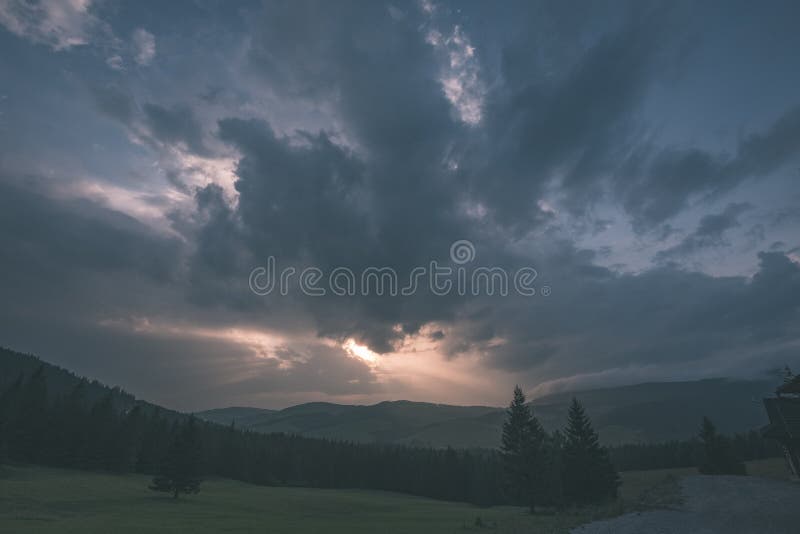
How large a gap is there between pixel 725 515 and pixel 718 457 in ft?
155

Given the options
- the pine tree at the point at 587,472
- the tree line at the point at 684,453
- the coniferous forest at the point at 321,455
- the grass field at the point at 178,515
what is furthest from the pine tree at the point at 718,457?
the tree line at the point at 684,453

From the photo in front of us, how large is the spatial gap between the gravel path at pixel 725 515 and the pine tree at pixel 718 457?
34.5m

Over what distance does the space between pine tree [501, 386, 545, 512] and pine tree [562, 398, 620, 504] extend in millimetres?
6044

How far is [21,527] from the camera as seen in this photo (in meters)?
31.8

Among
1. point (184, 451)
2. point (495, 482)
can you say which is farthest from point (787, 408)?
point (495, 482)

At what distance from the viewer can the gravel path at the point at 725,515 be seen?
2177cm

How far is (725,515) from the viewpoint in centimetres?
2450

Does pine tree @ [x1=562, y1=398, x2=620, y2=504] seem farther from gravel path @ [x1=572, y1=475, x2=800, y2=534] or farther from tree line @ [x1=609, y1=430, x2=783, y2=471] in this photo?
tree line @ [x1=609, y1=430, x2=783, y2=471]

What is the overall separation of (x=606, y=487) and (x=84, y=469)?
312 feet

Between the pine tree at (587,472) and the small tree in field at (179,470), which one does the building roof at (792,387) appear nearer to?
the pine tree at (587,472)

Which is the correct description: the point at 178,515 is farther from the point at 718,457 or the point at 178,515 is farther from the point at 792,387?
the point at 718,457

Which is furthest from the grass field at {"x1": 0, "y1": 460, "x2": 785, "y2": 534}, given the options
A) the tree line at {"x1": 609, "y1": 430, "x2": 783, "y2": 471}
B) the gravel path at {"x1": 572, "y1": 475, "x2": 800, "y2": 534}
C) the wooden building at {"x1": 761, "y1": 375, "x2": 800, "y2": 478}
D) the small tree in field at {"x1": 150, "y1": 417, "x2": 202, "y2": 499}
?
the tree line at {"x1": 609, "y1": 430, "x2": 783, "y2": 471}

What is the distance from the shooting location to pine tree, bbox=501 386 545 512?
57938 millimetres

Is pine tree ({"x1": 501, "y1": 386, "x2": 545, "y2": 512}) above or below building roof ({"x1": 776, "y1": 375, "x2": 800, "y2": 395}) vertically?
below
